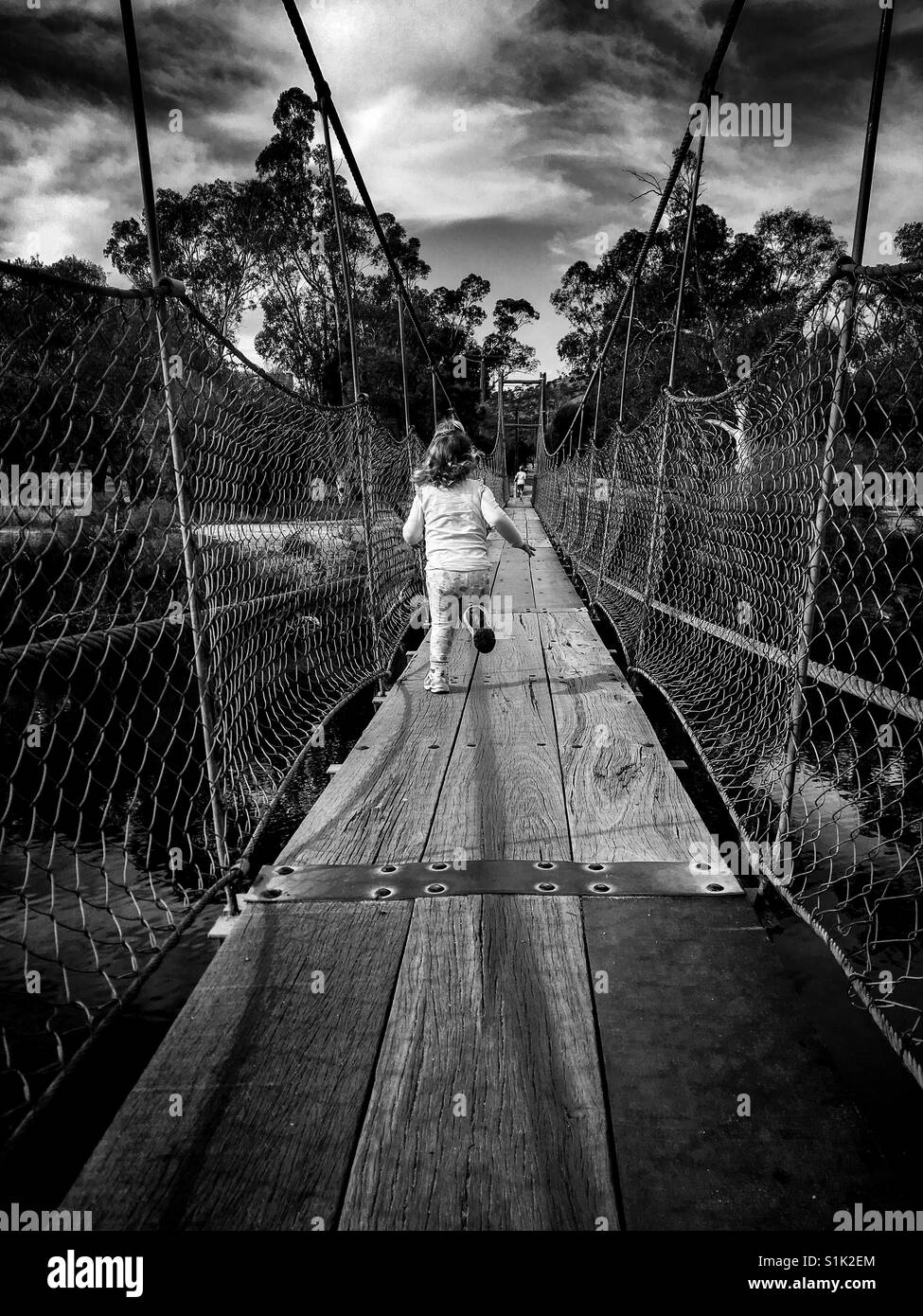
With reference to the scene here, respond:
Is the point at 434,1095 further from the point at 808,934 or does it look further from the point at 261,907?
the point at 808,934

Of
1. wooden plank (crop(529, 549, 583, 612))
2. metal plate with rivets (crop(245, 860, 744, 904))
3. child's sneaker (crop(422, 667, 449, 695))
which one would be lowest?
metal plate with rivets (crop(245, 860, 744, 904))

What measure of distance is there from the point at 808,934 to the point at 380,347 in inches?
1009

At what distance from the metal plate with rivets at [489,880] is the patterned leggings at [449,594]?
1.76 metres

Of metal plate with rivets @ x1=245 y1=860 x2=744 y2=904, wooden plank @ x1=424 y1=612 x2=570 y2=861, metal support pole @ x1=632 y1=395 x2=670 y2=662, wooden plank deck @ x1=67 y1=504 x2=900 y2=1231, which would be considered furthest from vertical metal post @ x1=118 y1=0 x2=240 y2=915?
metal support pole @ x1=632 y1=395 x2=670 y2=662

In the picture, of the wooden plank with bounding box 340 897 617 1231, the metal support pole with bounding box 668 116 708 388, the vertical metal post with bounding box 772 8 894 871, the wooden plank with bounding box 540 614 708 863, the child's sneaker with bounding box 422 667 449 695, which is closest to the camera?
the wooden plank with bounding box 340 897 617 1231

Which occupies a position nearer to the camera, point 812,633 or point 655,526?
point 812,633

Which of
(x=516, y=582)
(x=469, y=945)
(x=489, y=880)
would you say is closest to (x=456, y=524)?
(x=489, y=880)

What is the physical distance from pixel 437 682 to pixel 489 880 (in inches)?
69.1

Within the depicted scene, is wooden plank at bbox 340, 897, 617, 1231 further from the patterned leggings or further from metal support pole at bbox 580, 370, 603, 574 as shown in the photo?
metal support pole at bbox 580, 370, 603, 574

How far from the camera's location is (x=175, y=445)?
166 cm

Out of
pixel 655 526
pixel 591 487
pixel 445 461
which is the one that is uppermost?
pixel 591 487

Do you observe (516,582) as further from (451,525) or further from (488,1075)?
(488,1075)

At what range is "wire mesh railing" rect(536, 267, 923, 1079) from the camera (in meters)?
1.61
